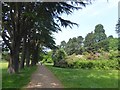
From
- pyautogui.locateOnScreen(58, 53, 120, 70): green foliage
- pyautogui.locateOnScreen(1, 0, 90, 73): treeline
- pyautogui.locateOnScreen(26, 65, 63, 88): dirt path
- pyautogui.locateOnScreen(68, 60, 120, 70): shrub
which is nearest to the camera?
pyautogui.locateOnScreen(26, 65, 63, 88): dirt path

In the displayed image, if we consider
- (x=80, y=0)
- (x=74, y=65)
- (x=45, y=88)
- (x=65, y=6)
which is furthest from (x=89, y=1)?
(x=74, y=65)

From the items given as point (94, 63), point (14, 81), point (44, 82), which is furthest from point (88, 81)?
point (94, 63)

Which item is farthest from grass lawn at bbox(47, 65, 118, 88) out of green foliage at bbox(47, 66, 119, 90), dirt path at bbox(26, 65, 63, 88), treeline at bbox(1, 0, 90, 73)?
treeline at bbox(1, 0, 90, 73)

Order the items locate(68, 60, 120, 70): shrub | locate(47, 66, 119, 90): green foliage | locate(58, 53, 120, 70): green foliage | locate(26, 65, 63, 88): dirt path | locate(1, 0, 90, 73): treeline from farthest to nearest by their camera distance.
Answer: locate(58, 53, 120, 70): green foliage → locate(68, 60, 120, 70): shrub → locate(1, 0, 90, 73): treeline → locate(47, 66, 119, 90): green foliage → locate(26, 65, 63, 88): dirt path

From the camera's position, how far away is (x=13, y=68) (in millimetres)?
21703

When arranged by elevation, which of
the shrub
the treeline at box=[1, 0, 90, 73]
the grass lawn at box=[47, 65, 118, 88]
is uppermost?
the treeline at box=[1, 0, 90, 73]

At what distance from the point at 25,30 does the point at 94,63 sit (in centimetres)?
2043

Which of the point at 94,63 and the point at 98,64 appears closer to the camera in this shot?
the point at 98,64

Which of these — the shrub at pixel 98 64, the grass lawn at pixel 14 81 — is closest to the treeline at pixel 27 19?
the grass lawn at pixel 14 81

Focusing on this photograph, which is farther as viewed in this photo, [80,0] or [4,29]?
[4,29]

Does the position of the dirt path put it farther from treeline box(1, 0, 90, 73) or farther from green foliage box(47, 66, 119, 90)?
treeline box(1, 0, 90, 73)

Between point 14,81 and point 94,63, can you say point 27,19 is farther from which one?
point 94,63

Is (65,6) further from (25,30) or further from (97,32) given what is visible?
(97,32)

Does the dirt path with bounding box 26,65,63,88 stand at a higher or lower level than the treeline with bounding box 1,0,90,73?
lower
